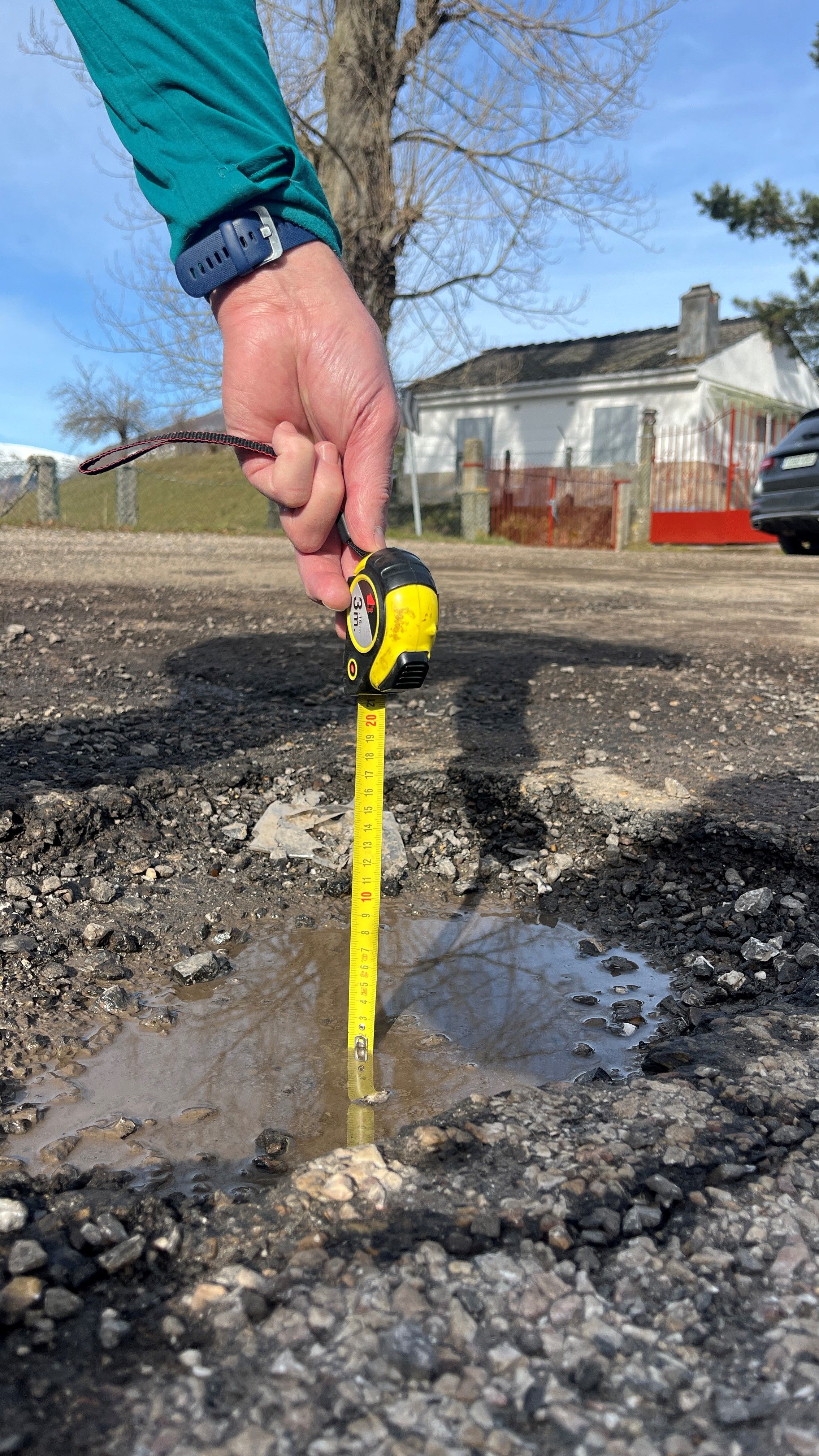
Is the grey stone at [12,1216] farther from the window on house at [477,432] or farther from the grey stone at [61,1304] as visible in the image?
the window on house at [477,432]

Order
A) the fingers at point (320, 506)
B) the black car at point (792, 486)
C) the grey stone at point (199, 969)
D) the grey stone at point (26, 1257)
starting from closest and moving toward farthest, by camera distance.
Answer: the grey stone at point (26, 1257), the fingers at point (320, 506), the grey stone at point (199, 969), the black car at point (792, 486)

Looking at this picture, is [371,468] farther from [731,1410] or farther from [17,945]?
[731,1410]

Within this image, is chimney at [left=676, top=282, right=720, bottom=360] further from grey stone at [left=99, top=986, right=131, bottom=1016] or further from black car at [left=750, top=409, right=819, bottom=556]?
grey stone at [left=99, top=986, right=131, bottom=1016]

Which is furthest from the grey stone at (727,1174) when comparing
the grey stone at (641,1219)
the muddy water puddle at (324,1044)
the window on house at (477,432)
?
the window on house at (477,432)

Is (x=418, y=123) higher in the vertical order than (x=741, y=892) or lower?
higher

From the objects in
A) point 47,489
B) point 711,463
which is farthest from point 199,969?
point 711,463

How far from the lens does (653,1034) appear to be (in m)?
2.11

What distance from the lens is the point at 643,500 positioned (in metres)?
20.0

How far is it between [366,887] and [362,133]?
49.5ft

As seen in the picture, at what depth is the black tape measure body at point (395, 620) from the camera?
5.60 ft

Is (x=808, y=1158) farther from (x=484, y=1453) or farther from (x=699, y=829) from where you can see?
(x=699, y=829)

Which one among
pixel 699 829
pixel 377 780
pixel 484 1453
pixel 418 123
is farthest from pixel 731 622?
pixel 418 123

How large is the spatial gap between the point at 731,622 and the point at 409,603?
4.90 m

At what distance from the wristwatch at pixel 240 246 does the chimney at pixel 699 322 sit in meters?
26.8
